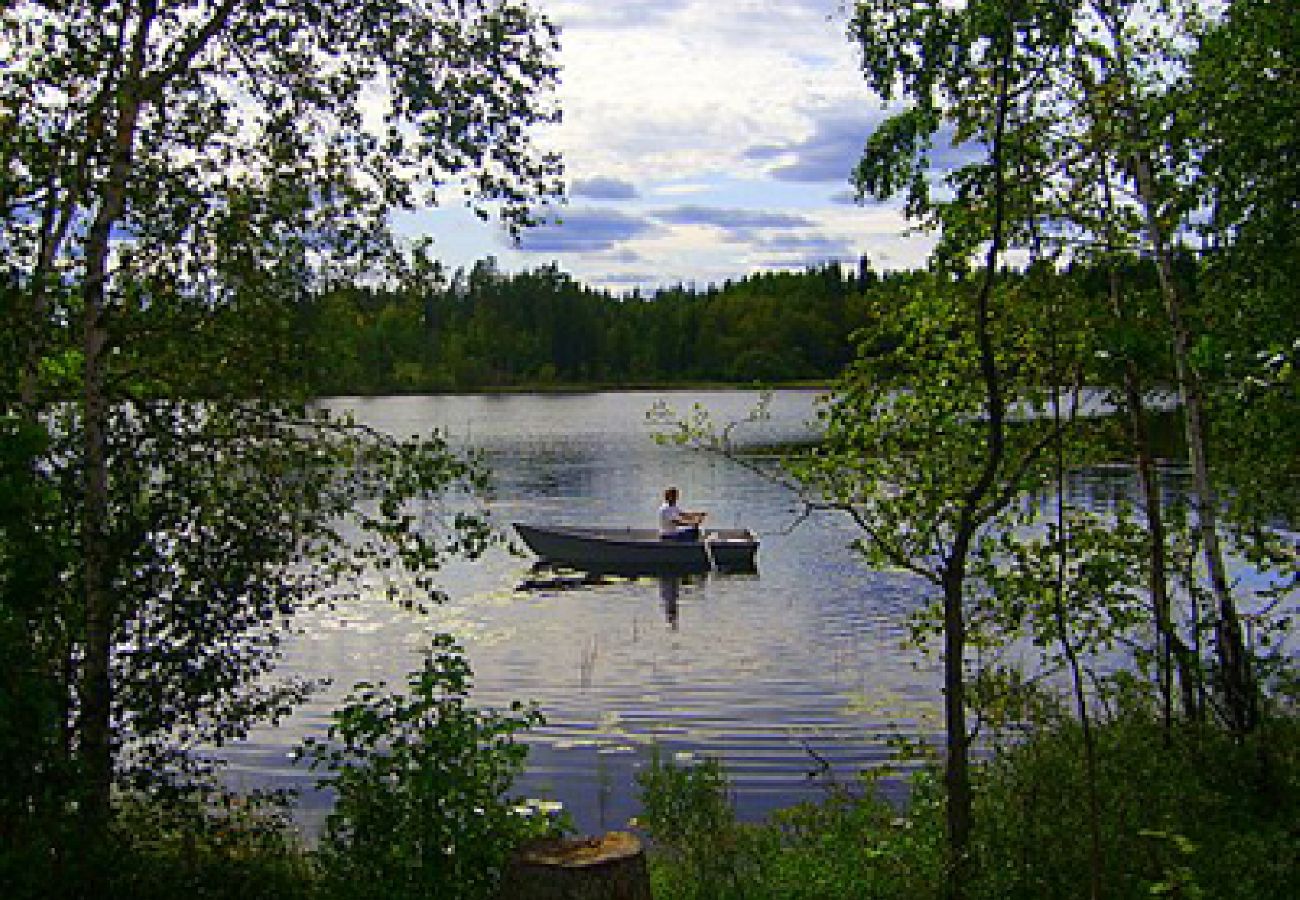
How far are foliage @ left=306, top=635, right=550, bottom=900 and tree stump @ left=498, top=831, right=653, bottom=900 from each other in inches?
24.6

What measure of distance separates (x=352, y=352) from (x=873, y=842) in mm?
4214

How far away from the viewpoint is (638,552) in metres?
27.7

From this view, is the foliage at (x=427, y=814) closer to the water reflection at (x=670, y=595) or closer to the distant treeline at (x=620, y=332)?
the water reflection at (x=670, y=595)

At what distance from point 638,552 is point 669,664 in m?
8.88

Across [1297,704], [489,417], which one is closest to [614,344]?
[489,417]

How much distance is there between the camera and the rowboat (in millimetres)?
27562

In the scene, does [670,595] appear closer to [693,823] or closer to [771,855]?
[771,855]

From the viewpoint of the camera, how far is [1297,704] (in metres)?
9.22

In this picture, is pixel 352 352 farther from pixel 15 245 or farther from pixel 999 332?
pixel 999 332

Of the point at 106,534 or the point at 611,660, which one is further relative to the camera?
the point at 611,660

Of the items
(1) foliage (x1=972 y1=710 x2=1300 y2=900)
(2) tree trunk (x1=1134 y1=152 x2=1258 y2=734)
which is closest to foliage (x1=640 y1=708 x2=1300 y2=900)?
(1) foliage (x1=972 y1=710 x2=1300 y2=900)

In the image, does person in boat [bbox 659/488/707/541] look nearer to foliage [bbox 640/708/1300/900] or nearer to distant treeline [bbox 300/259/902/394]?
foliage [bbox 640/708/1300/900]

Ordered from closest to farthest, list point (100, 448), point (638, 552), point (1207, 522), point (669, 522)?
point (100, 448) → point (1207, 522) → point (638, 552) → point (669, 522)

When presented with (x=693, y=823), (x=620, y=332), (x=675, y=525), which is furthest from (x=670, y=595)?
(x=620, y=332)
